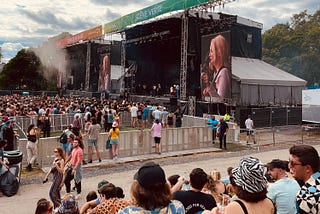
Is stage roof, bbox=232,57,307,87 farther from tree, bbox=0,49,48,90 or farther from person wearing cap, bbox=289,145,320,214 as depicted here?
tree, bbox=0,49,48,90

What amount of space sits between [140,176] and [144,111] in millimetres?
18995

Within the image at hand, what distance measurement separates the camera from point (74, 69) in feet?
169

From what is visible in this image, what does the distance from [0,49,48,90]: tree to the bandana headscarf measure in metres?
66.5

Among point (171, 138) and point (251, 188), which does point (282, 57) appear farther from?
point (251, 188)

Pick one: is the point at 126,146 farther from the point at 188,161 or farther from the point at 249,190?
the point at 249,190

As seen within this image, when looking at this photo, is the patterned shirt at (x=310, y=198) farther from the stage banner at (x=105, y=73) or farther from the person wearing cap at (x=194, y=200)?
the stage banner at (x=105, y=73)

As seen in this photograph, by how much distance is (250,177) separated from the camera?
2271mm

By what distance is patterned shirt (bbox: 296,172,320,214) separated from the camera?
7.43ft

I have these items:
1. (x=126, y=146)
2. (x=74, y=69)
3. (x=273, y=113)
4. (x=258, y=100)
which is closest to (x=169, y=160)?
(x=126, y=146)

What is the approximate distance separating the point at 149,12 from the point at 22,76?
152 feet

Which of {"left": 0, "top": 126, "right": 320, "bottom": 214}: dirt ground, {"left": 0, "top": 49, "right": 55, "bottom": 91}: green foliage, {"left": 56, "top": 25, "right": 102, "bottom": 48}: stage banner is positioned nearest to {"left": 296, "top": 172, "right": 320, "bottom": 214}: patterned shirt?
{"left": 0, "top": 126, "right": 320, "bottom": 214}: dirt ground

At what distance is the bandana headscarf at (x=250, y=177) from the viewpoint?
2268 millimetres

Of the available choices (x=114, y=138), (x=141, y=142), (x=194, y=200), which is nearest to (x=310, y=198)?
(x=194, y=200)

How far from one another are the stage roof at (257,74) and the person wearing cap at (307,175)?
2175 centimetres
